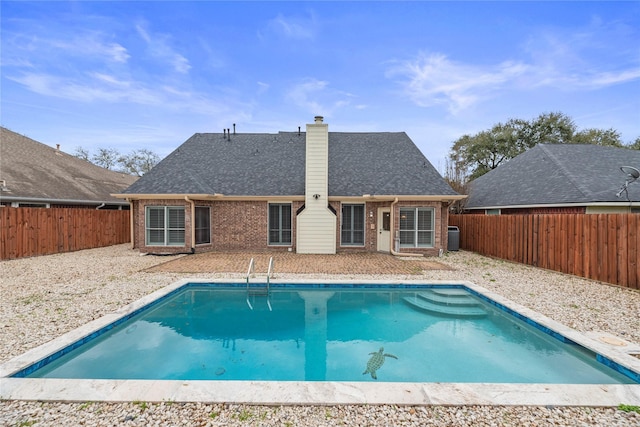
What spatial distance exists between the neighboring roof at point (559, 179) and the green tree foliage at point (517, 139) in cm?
1171

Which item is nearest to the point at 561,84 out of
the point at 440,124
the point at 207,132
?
the point at 440,124

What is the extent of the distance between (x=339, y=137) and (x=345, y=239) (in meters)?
6.75

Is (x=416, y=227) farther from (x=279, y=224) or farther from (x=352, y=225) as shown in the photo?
(x=279, y=224)

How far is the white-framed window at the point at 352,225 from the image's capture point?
1423cm

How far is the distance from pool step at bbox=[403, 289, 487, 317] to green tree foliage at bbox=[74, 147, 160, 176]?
1631 inches

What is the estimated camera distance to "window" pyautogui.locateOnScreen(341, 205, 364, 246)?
1423 cm

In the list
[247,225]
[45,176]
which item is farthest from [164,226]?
[45,176]

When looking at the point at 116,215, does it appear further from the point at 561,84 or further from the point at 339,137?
the point at 561,84

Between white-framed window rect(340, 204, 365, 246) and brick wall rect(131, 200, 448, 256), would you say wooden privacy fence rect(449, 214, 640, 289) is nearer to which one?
brick wall rect(131, 200, 448, 256)

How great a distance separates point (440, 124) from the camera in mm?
23312

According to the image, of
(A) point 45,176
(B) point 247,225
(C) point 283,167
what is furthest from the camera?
(A) point 45,176

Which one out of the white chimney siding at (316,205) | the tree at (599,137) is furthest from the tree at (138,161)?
the tree at (599,137)

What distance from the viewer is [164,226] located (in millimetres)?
13375

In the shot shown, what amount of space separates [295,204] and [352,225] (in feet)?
9.43
